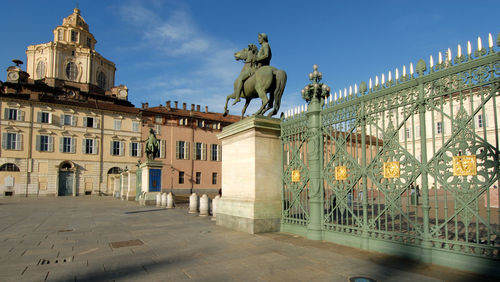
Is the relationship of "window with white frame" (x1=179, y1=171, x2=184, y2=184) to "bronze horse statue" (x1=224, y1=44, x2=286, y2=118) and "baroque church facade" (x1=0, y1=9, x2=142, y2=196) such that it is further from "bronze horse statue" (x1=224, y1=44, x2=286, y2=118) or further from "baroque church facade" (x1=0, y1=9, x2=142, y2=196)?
"bronze horse statue" (x1=224, y1=44, x2=286, y2=118)

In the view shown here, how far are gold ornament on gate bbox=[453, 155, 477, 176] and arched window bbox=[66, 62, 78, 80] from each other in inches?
2411

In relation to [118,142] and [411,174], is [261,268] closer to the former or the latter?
[411,174]

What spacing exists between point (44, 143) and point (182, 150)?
16.6 meters

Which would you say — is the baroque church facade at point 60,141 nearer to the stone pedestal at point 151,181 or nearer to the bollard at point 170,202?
the stone pedestal at point 151,181

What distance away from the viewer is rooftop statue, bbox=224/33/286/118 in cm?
862

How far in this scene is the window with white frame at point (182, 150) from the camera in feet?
146

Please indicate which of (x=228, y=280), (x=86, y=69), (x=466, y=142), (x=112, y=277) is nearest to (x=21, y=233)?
(x=112, y=277)

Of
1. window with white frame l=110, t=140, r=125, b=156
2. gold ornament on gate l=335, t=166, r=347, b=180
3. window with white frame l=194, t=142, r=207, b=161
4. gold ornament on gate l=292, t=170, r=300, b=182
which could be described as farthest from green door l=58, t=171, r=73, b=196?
gold ornament on gate l=335, t=166, r=347, b=180

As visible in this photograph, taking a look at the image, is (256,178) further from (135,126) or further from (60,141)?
(135,126)

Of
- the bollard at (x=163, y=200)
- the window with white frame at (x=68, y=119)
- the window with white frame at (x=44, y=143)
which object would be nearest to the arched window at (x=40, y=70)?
the window with white frame at (x=68, y=119)

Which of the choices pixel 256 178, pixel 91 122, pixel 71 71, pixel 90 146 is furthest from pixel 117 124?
pixel 256 178

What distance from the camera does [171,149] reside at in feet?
144

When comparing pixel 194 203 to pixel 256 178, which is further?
pixel 194 203

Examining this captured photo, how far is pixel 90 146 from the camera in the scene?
40.1 metres
